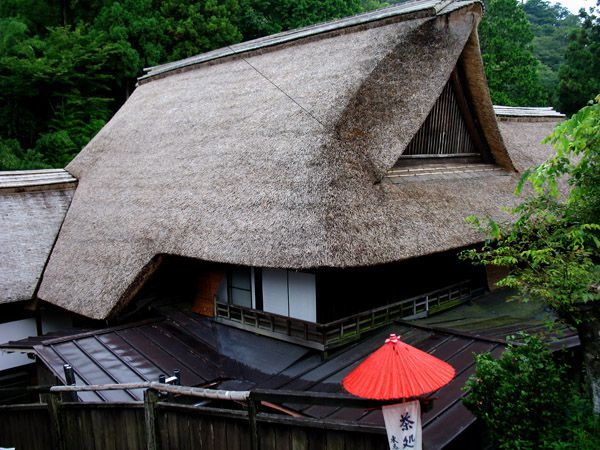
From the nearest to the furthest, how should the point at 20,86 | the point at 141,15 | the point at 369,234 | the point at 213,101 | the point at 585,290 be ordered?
the point at 585,290, the point at 369,234, the point at 213,101, the point at 20,86, the point at 141,15

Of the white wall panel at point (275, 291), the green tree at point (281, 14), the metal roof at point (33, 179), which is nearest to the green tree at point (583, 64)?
the green tree at point (281, 14)

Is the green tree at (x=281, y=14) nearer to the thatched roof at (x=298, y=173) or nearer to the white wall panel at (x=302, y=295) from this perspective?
the thatched roof at (x=298, y=173)

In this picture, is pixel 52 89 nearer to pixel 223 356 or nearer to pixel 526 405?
pixel 223 356

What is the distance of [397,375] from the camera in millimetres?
3822

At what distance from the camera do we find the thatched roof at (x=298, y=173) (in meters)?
7.18

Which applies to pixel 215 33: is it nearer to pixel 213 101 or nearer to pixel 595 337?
pixel 213 101

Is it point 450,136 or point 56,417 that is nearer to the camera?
point 56,417

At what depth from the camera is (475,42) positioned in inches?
379

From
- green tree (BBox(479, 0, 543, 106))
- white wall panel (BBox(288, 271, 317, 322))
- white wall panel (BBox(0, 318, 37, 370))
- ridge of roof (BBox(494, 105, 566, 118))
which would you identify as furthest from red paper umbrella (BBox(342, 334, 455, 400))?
green tree (BBox(479, 0, 543, 106))

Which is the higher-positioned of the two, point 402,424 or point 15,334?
point 402,424

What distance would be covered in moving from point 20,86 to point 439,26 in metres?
18.9

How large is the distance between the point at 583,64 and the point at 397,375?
94.6 ft

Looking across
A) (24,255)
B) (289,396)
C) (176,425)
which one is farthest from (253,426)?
(24,255)

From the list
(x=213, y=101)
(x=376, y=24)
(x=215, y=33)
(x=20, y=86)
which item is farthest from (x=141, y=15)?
(x=376, y=24)
